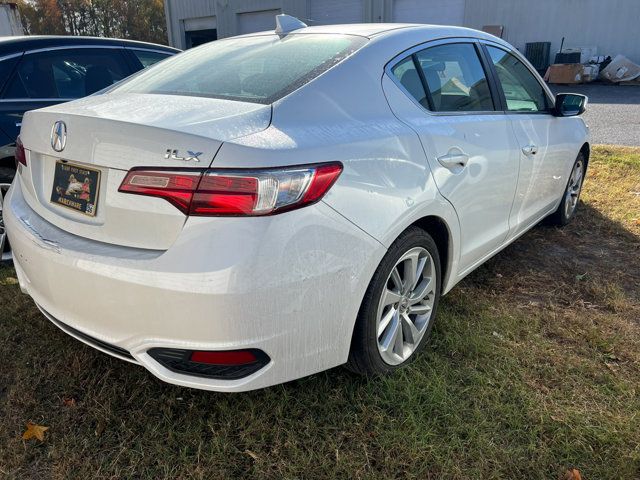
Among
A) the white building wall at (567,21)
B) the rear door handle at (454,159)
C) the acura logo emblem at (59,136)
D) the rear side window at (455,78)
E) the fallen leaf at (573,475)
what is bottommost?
the fallen leaf at (573,475)

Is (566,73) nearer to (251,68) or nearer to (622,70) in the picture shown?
(622,70)

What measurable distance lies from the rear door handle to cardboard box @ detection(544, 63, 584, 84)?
54.0ft

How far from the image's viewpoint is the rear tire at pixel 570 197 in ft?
14.3

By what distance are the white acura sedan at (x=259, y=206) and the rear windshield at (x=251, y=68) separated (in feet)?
0.04

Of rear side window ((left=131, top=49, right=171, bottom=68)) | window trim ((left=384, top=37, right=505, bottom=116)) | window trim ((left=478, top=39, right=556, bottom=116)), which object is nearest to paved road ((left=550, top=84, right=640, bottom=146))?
window trim ((left=478, top=39, right=556, bottom=116))

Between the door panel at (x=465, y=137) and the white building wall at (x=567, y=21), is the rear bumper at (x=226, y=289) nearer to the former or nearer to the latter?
the door panel at (x=465, y=137)

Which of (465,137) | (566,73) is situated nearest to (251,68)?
(465,137)

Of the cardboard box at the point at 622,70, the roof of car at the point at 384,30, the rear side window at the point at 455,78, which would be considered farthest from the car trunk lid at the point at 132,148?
the cardboard box at the point at 622,70

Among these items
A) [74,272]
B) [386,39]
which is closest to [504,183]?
[386,39]

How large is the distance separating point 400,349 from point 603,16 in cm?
1926

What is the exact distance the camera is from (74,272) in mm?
1866

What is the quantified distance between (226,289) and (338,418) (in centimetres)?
88

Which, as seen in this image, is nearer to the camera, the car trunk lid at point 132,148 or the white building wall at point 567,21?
the car trunk lid at point 132,148

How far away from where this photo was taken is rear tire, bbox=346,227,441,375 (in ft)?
6.93
